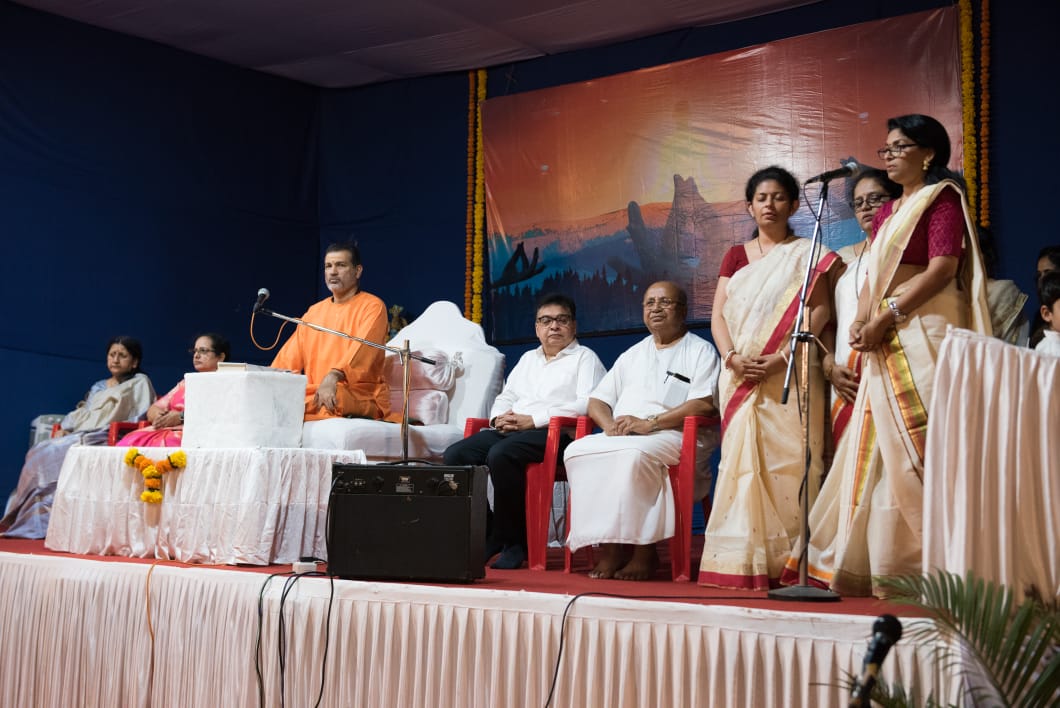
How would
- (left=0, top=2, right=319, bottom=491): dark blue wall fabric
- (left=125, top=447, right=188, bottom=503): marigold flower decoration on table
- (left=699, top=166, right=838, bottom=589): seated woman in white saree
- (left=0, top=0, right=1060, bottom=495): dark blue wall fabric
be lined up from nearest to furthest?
(left=699, top=166, right=838, bottom=589): seated woman in white saree < (left=125, top=447, right=188, bottom=503): marigold flower decoration on table < (left=0, top=0, right=1060, bottom=495): dark blue wall fabric < (left=0, top=2, right=319, bottom=491): dark blue wall fabric

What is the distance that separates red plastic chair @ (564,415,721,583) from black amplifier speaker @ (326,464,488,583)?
82 centimetres

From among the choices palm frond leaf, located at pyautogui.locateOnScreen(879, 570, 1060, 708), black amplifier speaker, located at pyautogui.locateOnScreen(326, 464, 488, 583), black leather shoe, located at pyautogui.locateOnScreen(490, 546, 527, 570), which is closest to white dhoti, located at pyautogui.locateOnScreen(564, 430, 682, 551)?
black leather shoe, located at pyautogui.locateOnScreen(490, 546, 527, 570)

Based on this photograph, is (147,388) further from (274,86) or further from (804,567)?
(804,567)

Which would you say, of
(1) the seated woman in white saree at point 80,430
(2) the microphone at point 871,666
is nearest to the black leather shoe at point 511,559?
(2) the microphone at point 871,666

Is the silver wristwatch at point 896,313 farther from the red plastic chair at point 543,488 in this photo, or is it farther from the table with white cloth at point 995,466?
the red plastic chair at point 543,488

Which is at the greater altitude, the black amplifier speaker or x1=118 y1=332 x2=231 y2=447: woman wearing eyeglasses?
x1=118 y1=332 x2=231 y2=447: woman wearing eyeglasses

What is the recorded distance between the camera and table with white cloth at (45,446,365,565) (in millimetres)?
4102

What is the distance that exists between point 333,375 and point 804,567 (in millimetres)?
2700

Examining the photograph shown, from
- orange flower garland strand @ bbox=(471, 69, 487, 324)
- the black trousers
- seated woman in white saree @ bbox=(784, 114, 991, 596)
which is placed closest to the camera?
seated woman in white saree @ bbox=(784, 114, 991, 596)

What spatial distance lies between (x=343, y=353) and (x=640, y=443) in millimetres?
1801

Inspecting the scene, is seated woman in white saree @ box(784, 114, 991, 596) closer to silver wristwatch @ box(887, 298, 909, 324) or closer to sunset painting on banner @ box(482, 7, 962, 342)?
silver wristwatch @ box(887, 298, 909, 324)

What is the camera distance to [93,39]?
702 cm

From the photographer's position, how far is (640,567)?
392cm

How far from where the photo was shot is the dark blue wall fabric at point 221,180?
6258 mm
